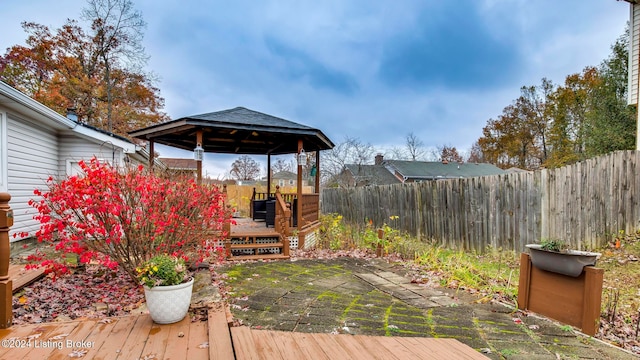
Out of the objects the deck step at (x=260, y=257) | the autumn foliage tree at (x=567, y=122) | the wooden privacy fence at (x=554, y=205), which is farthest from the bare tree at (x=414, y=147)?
the deck step at (x=260, y=257)

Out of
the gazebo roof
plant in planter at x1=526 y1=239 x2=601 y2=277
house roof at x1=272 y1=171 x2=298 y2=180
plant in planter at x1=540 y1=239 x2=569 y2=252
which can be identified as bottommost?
plant in planter at x1=526 y1=239 x2=601 y2=277

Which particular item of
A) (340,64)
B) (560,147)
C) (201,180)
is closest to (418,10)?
(340,64)

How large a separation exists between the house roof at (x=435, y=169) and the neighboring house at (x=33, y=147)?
837 inches

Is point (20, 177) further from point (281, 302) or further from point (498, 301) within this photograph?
point (498, 301)

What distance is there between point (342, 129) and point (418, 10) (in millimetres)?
11020

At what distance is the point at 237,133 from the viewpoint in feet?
26.8

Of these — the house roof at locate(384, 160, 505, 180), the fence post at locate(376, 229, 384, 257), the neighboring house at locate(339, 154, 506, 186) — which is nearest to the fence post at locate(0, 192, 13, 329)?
the fence post at locate(376, 229, 384, 257)

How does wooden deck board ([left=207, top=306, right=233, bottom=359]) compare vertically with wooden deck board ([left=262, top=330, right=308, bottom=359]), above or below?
above

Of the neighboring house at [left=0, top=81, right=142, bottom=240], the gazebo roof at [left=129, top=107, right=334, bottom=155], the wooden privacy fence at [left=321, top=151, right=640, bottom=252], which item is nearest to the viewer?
the wooden privacy fence at [left=321, top=151, right=640, bottom=252]

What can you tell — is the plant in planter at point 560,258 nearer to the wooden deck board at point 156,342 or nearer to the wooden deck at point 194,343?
the wooden deck at point 194,343

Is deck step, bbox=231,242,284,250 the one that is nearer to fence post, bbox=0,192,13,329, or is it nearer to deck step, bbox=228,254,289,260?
deck step, bbox=228,254,289,260

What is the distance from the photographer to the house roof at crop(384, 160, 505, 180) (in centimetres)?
2595

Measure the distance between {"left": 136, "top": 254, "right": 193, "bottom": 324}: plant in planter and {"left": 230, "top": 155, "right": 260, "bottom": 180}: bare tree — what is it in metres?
33.8

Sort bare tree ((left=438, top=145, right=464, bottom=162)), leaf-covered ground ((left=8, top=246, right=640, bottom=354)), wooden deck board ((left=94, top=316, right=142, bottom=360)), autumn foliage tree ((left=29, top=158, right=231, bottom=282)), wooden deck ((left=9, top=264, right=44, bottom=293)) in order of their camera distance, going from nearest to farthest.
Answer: wooden deck board ((left=94, top=316, right=142, bottom=360)) < leaf-covered ground ((left=8, top=246, right=640, bottom=354)) < autumn foliage tree ((left=29, top=158, right=231, bottom=282)) < wooden deck ((left=9, top=264, right=44, bottom=293)) < bare tree ((left=438, top=145, right=464, bottom=162))
